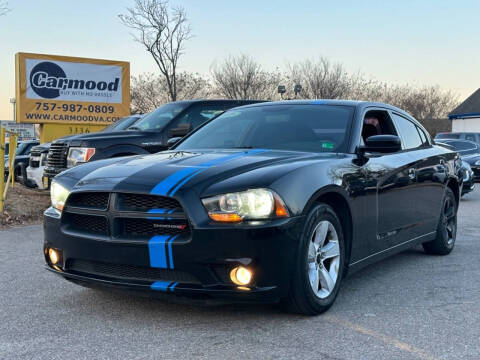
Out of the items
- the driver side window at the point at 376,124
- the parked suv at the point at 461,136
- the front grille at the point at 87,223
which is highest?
the driver side window at the point at 376,124

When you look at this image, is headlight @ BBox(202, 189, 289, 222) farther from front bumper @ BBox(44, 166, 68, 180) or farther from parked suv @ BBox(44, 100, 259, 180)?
front bumper @ BBox(44, 166, 68, 180)

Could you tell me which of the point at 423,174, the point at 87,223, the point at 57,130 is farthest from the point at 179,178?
the point at 57,130

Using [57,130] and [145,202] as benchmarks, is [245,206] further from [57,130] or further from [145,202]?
[57,130]

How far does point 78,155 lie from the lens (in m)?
9.07

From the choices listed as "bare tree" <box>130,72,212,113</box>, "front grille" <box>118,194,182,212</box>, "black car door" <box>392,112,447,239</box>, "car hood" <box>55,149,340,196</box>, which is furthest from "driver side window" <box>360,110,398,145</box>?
"bare tree" <box>130,72,212,113</box>

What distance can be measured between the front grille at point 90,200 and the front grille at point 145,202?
5.3 inches

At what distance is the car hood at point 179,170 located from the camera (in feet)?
11.9

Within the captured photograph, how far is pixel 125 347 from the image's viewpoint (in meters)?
3.33

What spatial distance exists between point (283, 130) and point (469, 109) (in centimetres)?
4472

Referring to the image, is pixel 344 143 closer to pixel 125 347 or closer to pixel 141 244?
pixel 141 244

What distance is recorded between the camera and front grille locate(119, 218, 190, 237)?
138 inches

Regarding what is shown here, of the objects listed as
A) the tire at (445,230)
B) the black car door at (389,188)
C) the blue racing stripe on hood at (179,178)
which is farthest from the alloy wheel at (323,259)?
the tire at (445,230)

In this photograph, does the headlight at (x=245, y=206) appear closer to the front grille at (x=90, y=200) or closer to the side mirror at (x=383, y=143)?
the front grille at (x=90, y=200)

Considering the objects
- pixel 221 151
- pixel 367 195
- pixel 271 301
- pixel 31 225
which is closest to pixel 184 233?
pixel 271 301
